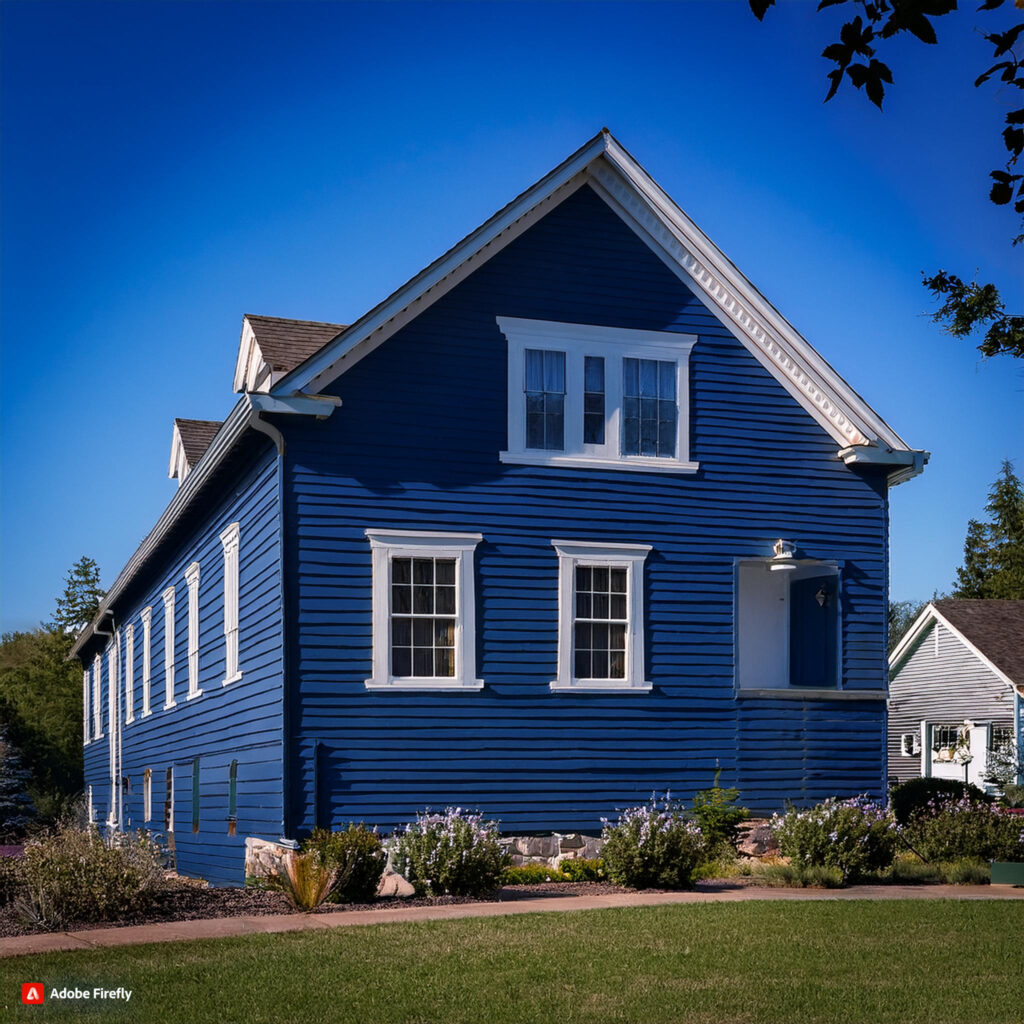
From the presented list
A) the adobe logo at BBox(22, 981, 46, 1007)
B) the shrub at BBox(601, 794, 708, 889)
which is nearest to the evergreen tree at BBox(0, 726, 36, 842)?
the shrub at BBox(601, 794, 708, 889)

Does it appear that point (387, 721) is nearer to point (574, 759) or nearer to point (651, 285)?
point (574, 759)

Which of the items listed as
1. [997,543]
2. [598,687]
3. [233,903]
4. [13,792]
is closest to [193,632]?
[598,687]

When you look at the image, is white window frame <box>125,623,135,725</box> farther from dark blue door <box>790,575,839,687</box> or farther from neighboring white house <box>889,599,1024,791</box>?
A: neighboring white house <box>889,599,1024,791</box>

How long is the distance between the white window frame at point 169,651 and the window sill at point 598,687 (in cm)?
927

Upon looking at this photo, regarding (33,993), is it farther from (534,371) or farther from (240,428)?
(534,371)

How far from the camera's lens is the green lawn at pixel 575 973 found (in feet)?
28.0

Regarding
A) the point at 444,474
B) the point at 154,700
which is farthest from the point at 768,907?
the point at 154,700

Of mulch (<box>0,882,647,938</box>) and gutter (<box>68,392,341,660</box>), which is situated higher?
gutter (<box>68,392,341,660</box>)

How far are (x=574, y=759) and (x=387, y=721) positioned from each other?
8.37 ft

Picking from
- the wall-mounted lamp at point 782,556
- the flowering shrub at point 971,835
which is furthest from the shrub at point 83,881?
the flowering shrub at point 971,835

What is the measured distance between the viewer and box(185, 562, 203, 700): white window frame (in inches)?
872

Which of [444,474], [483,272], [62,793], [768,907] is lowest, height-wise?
[62,793]

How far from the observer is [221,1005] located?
8633mm

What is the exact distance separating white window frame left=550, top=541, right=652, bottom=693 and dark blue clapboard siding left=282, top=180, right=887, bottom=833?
131 millimetres
